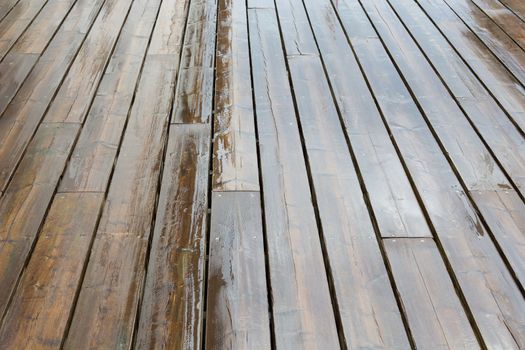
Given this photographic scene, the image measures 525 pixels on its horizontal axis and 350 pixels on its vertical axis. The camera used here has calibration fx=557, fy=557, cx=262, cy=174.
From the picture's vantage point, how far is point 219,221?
1427mm

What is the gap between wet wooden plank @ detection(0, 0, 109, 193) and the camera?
1697mm

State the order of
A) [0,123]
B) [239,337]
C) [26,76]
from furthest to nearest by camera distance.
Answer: [26,76] < [0,123] < [239,337]

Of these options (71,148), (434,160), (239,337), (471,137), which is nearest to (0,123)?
(71,148)

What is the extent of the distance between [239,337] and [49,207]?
65 cm

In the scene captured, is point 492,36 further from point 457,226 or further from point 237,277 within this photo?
point 237,277

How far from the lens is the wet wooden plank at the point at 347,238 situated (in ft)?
3.81

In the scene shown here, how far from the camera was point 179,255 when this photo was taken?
1322 millimetres

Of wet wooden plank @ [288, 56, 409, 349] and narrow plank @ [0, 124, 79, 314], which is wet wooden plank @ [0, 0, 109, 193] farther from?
wet wooden plank @ [288, 56, 409, 349]

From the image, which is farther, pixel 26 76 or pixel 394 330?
pixel 26 76

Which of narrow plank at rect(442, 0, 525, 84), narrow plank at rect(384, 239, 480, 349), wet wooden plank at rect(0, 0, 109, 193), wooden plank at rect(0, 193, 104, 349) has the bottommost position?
wet wooden plank at rect(0, 0, 109, 193)

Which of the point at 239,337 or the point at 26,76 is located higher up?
the point at 239,337

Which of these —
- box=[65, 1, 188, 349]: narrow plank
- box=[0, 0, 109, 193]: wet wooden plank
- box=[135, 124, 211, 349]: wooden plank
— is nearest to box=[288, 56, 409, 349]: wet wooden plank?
box=[135, 124, 211, 349]: wooden plank

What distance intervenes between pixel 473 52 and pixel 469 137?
0.69 m

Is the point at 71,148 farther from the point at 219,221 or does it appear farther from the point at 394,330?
the point at 394,330
